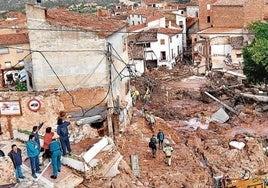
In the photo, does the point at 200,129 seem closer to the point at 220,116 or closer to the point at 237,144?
the point at 220,116

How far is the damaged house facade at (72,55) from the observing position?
24.4 metres

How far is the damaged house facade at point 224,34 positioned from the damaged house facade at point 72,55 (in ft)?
113

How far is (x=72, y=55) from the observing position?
2473 centimetres

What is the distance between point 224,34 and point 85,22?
3749 cm

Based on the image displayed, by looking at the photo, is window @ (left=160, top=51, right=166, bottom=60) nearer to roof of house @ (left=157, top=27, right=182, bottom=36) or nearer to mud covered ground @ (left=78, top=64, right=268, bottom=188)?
roof of house @ (left=157, top=27, right=182, bottom=36)

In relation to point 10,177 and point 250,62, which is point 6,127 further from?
point 250,62

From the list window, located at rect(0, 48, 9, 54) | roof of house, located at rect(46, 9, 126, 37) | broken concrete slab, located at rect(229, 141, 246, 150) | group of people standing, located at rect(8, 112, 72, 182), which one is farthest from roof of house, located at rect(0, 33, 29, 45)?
group of people standing, located at rect(8, 112, 72, 182)

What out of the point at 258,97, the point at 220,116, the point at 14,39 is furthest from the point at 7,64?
the point at 258,97

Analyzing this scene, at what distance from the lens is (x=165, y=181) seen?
21.0m

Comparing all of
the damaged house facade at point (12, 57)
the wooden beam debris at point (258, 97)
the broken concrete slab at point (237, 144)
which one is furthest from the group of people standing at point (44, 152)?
the wooden beam debris at point (258, 97)

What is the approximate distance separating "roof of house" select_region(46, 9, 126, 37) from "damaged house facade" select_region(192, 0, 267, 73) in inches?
1281

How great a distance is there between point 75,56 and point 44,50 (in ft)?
5.36

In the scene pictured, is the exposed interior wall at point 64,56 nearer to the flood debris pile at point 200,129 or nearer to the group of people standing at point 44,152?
the flood debris pile at point 200,129

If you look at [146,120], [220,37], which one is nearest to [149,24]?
[220,37]
